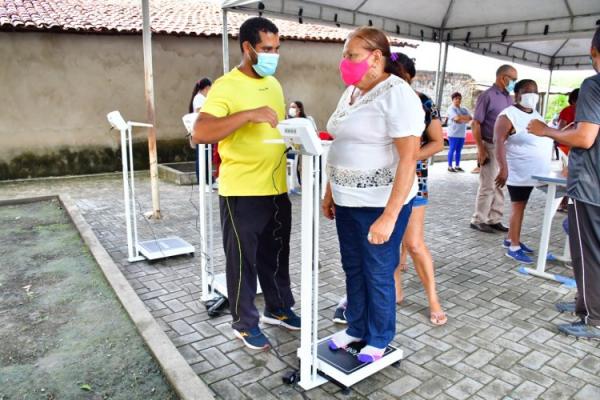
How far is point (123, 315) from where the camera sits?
351 cm

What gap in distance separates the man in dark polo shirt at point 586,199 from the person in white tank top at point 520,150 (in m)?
1.33

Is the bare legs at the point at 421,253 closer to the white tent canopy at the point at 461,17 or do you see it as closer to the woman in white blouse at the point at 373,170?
the woman in white blouse at the point at 373,170

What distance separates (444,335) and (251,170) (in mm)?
1797

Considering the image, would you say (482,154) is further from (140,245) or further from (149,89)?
(149,89)

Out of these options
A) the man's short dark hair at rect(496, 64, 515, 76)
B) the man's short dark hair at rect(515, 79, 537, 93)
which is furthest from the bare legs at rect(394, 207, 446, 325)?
the man's short dark hair at rect(496, 64, 515, 76)

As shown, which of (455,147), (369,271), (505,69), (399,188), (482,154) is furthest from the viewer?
(455,147)

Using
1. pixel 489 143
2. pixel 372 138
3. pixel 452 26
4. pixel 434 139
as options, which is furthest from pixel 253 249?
pixel 452 26

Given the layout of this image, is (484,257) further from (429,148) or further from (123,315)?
(123,315)

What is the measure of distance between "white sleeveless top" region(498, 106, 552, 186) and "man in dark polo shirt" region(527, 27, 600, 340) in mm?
1324

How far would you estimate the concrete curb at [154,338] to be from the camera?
2.50 meters

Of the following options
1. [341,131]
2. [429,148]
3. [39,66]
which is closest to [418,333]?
[429,148]

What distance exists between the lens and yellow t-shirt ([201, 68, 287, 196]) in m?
2.59

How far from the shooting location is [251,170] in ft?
8.88

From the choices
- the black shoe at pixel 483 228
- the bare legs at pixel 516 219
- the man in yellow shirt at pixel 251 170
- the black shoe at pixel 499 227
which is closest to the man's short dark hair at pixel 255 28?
the man in yellow shirt at pixel 251 170
